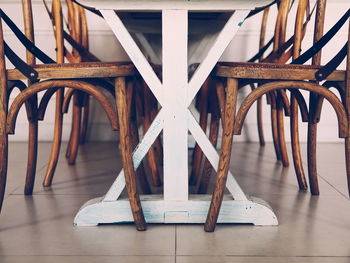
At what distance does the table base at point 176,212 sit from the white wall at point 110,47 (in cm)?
160

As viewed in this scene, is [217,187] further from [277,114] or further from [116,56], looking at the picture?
[116,56]

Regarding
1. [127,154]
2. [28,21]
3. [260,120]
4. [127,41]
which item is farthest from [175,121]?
[260,120]

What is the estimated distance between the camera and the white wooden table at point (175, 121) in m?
1.42

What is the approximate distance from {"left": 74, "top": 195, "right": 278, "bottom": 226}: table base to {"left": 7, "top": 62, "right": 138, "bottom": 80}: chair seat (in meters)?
0.40

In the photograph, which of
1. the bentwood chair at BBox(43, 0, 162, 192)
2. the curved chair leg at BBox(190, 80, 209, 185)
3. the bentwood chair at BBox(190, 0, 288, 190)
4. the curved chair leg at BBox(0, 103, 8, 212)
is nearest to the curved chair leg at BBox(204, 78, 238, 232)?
the bentwood chair at BBox(190, 0, 288, 190)

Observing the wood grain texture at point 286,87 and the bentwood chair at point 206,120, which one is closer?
the wood grain texture at point 286,87

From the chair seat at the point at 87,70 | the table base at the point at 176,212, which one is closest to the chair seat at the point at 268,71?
the chair seat at the point at 87,70

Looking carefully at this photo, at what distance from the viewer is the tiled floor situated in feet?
4.26

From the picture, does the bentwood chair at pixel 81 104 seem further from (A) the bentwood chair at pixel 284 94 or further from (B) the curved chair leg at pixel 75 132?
(A) the bentwood chair at pixel 284 94

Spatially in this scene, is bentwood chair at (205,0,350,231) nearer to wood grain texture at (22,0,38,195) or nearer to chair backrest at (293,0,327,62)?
chair backrest at (293,0,327,62)

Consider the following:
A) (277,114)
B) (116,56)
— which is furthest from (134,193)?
(116,56)

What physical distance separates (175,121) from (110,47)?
5.61 feet

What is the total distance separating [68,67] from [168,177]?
443 mm

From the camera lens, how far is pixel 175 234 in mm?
1452
